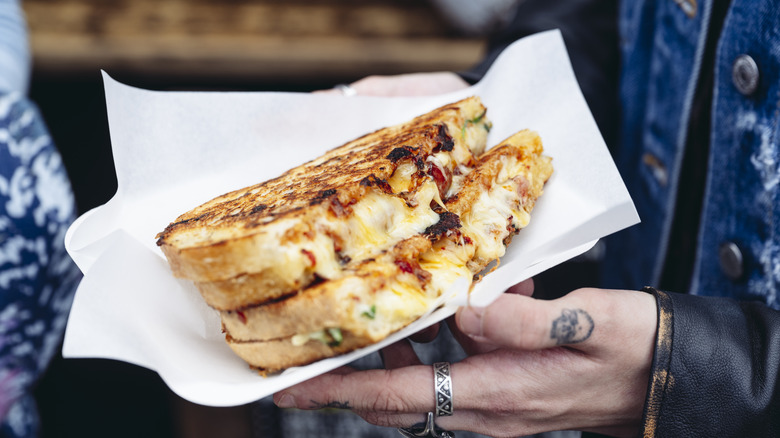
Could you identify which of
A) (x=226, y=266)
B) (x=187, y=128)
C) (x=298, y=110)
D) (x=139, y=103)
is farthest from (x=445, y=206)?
(x=139, y=103)

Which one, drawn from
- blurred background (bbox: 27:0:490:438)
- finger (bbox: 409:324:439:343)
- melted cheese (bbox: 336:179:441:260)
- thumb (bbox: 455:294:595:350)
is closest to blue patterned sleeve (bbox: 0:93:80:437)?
melted cheese (bbox: 336:179:441:260)

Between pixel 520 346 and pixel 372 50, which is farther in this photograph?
pixel 372 50

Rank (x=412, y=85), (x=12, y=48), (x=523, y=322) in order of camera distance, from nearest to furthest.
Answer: (x=523, y=322), (x=12, y=48), (x=412, y=85)

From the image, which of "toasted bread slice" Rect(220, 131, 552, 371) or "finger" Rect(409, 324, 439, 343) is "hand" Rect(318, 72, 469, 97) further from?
"finger" Rect(409, 324, 439, 343)

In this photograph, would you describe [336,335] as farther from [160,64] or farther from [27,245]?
[160,64]

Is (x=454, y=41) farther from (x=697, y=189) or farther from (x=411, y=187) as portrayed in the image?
(x=411, y=187)

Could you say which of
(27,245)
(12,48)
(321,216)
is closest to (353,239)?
(321,216)
